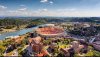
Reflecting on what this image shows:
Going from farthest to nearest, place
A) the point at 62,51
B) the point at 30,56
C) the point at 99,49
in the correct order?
the point at 99,49
the point at 62,51
the point at 30,56

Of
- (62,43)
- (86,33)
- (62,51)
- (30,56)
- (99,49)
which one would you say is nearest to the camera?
(30,56)

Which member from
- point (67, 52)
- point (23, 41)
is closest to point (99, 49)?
point (67, 52)

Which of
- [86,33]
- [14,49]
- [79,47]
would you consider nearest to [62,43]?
[79,47]

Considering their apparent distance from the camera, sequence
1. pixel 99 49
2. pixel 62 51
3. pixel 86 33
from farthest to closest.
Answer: pixel 86 33
pixel 99 49
pixel 62 51

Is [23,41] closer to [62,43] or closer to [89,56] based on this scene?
[62,43]

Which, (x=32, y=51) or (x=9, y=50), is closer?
(x=32, y=51)

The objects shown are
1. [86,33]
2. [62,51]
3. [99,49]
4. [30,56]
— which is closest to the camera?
[30,56]

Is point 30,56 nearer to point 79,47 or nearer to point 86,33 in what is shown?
point 79,47

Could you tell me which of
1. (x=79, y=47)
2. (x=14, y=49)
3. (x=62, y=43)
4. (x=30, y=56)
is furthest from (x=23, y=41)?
(x=79, y=47)

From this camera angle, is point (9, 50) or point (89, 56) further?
point (9, 50)
